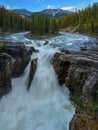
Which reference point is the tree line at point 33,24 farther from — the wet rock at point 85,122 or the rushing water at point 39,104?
the wet rock at point 85,122

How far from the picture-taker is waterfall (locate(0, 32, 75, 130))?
16906 mm

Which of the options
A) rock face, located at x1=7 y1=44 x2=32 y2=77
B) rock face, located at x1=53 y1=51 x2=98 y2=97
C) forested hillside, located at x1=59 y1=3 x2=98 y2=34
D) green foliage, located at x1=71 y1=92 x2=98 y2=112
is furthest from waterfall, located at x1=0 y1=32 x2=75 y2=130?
forested hillside, located at x1=59 y1=3 x2=98 y2=34

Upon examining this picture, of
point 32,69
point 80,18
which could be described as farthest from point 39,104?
point 80,18

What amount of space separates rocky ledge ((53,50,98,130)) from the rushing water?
1.25 m

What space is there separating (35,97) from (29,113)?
130 inches

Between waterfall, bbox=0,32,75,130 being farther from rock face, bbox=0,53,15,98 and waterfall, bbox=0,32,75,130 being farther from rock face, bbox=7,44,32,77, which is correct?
rock face, bbox=0,53,15,98

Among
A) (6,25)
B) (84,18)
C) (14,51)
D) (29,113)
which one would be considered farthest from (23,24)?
(29,113)

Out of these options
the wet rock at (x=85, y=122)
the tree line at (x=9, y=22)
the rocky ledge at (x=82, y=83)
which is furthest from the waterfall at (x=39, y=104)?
the tree line at (x=9, y=22)

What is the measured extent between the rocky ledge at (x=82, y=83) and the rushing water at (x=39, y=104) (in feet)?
4.09

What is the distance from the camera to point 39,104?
20.3 m

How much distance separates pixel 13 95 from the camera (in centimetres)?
2233

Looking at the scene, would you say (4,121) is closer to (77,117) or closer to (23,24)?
(77,117)

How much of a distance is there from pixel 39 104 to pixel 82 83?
4.48 meters

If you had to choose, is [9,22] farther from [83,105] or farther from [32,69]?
[83,105]
